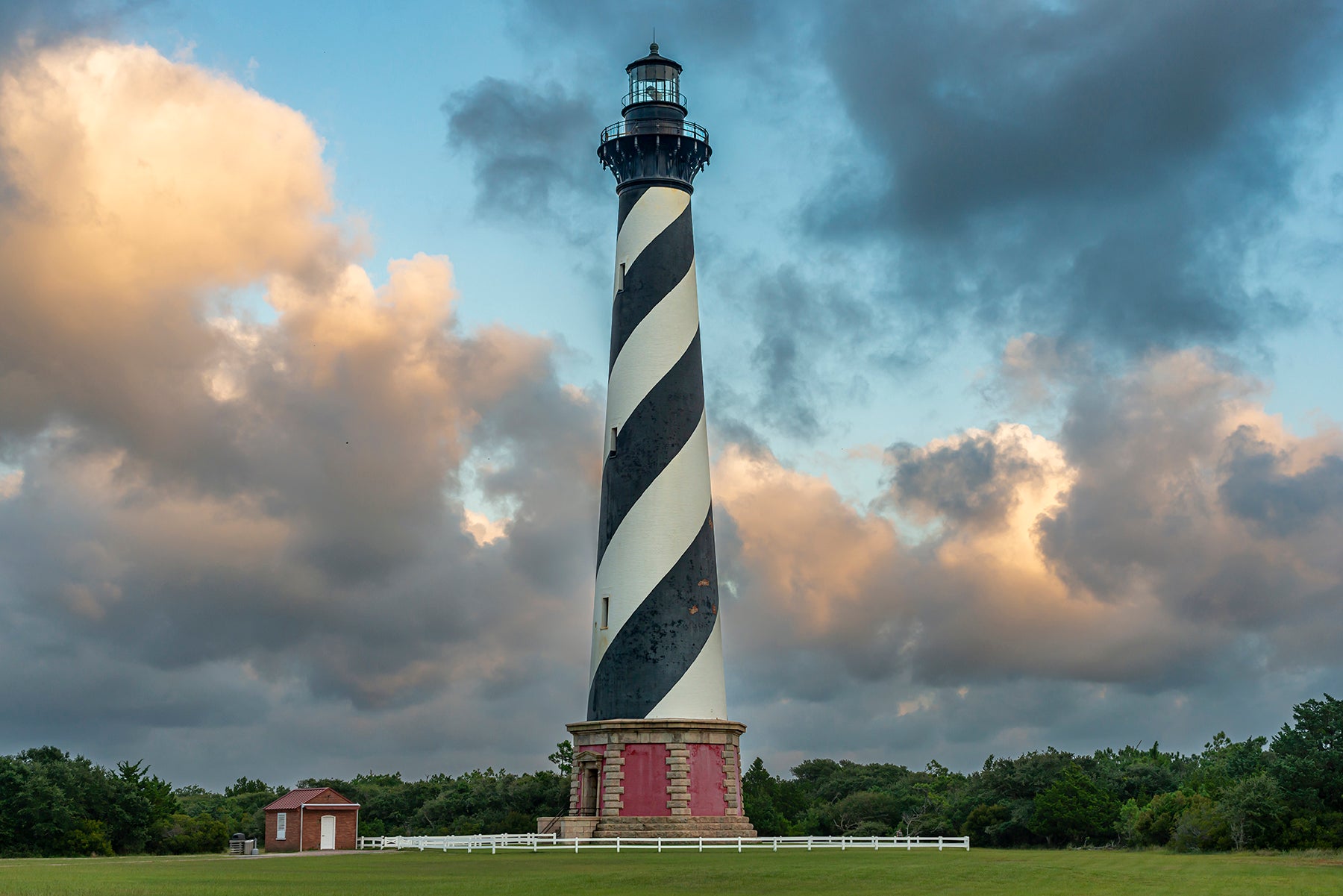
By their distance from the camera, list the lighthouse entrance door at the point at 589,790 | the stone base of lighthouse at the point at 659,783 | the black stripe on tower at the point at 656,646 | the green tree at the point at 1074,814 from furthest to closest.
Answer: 1. the green tree at the point at 1074,814
2. the lighthouse entrance door at the point at 589,790
3. the black stripe on tower at the point at 656,646
4. the stone base of lighthouse at the point at 659,783

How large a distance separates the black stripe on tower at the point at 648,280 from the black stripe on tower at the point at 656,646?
7.21 meters

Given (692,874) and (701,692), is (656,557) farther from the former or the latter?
(692,874)

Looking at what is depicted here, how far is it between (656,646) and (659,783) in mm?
3777

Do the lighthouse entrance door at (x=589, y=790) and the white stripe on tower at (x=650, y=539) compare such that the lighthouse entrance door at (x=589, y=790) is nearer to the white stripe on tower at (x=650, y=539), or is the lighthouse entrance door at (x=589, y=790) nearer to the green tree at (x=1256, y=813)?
the white stripe on tower at (x=650, y=539)

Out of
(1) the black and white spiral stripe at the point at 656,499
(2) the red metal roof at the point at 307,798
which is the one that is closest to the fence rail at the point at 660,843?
(1) the black and white spiral stripe at the point at 656,499

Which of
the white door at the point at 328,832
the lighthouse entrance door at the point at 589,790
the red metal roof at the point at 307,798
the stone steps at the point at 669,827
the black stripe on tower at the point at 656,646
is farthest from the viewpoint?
the white door at the point at 328,832

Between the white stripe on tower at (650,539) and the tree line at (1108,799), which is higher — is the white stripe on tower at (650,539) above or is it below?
above

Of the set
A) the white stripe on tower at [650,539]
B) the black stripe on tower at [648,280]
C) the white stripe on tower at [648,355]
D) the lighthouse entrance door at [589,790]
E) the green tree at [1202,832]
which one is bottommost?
the green tree at [1202,832]

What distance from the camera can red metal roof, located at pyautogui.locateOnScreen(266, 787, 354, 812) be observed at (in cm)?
3944

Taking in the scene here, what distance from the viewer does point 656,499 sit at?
36.8m

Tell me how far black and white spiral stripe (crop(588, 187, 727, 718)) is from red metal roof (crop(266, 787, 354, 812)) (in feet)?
31.6

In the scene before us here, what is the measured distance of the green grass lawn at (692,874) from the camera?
1948 cm

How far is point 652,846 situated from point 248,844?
44.7 feet

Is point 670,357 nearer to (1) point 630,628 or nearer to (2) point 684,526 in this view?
(2) point 684,526
